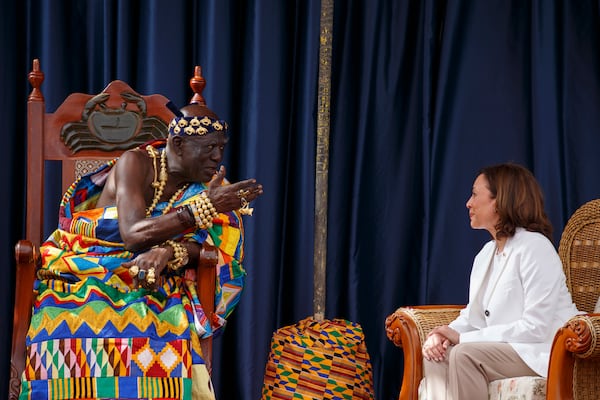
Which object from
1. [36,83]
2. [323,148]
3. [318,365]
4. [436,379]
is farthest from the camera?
[323,148]

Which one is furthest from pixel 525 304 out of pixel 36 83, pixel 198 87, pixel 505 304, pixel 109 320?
pixel 36 83

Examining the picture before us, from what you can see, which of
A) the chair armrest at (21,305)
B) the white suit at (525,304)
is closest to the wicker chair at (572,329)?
the white suit at (525,304)

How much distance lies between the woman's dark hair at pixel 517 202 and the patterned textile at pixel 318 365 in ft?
2.92

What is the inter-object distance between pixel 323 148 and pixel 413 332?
1047mm

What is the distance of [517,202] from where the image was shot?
2.97 meters

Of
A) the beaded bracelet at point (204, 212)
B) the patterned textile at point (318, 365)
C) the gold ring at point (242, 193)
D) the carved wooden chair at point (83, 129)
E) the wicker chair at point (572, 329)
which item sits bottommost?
the patterned textile at point (318, 365)

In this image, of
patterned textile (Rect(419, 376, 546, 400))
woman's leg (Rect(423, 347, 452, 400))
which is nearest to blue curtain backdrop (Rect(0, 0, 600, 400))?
woman's leg (Rect(423, 347, 452, 400))

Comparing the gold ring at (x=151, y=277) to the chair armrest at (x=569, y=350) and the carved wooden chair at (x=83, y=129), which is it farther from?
the chair armrest at (x=569, y=350)

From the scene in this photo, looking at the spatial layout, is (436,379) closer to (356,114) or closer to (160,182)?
(160,182)

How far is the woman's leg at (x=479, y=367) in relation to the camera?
109 inches

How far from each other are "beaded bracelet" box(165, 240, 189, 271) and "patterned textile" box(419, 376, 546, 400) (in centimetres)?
106

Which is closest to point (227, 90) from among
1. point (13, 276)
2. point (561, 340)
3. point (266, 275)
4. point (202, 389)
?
point (266, 275)

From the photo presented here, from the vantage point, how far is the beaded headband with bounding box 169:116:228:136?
311 centimetres

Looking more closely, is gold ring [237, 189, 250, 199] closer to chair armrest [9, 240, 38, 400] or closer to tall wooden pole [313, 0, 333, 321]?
chair armrest [9, 240, 38, 400]
